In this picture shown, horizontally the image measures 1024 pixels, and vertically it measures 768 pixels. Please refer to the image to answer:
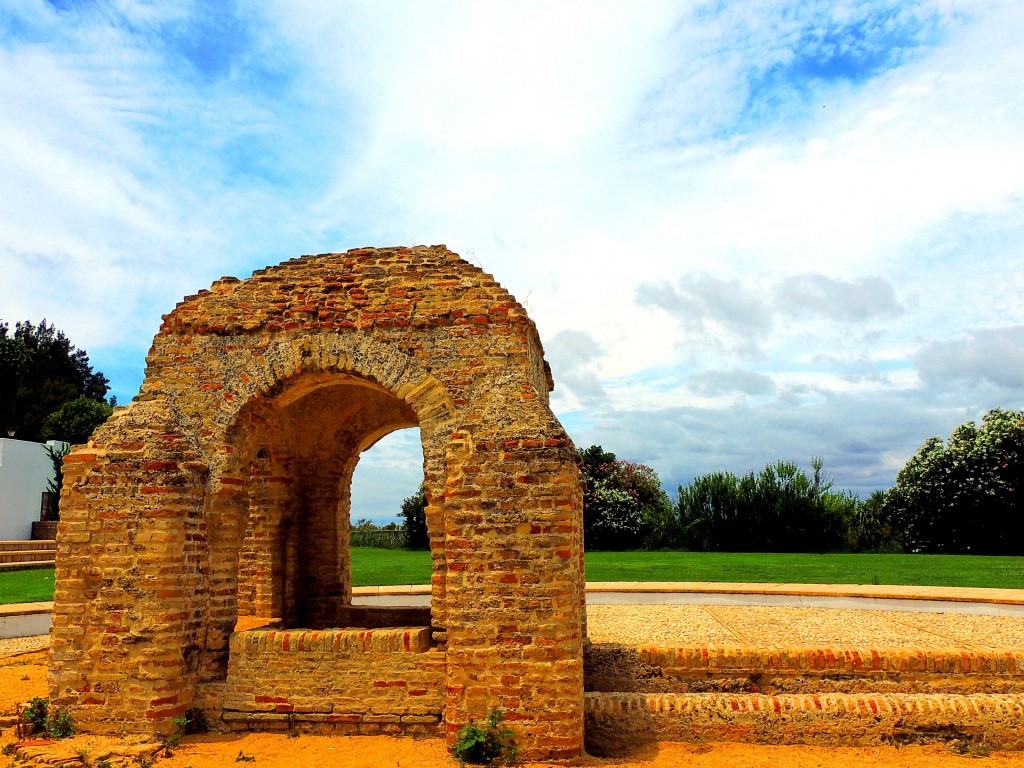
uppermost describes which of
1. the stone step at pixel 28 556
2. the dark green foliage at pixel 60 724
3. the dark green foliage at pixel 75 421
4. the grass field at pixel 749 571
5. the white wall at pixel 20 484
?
the dark green foliage at pixel 75 421

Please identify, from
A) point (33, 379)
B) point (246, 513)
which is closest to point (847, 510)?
point (246, 513)

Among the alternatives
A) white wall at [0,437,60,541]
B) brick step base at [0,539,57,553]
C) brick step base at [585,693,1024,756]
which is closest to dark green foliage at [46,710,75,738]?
brick step base at [585,693,1024,756]

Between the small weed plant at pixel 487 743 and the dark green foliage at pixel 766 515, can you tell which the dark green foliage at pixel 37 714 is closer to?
the small weed plant at pixel 487 743

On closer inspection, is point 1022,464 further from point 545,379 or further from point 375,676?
point 375,676

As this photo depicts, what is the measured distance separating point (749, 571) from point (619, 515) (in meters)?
9.73

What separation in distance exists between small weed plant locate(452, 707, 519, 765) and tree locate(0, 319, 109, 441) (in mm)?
38148

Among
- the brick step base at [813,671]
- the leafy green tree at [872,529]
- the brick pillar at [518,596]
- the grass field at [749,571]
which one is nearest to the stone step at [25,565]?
the grass field at [749,571]

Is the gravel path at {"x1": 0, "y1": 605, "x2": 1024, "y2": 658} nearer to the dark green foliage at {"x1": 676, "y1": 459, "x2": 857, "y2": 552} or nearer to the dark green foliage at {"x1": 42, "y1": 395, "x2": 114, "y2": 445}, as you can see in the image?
the dark green foliage at {"x1": 676, "y1": 459, "x2": 857, "y2": 552}

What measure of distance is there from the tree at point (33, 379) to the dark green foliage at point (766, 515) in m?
31.6

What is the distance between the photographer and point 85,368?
45.0m

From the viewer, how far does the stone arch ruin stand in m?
5.73

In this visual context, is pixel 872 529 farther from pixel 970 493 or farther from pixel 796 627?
pixel 796 627

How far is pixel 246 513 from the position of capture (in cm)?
708

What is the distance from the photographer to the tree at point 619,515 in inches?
1130
